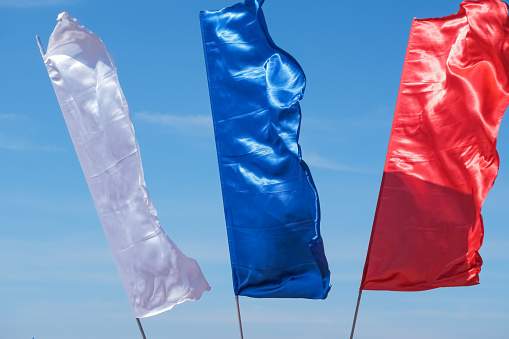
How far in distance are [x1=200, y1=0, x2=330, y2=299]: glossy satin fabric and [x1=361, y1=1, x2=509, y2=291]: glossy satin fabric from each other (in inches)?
53.6

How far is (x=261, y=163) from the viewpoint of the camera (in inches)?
624

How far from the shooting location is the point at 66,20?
15.2m

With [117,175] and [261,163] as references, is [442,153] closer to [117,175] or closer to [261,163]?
[261,163]

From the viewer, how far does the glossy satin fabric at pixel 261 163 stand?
51.2ft

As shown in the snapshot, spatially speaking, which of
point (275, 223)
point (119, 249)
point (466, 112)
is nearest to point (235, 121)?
point (275, 223)

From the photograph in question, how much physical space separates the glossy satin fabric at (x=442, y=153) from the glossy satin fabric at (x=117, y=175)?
11.8ft

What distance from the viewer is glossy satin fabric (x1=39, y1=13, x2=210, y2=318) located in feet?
48.4

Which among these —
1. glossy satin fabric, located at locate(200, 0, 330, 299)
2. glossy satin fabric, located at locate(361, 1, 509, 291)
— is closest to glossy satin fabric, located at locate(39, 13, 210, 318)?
glossy satin fabric, located at locate(200, 0, 330, 299)

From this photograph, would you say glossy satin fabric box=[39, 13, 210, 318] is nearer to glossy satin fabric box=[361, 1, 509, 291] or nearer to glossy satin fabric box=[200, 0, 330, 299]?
glossy satin fabric box=[200, 0, 330, 299]

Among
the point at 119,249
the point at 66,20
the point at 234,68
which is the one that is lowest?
the point at 119,249

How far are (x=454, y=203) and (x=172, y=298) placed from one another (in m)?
5.47

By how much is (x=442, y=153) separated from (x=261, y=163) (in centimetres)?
342

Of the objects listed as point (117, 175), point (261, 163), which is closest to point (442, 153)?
point (261, 163)

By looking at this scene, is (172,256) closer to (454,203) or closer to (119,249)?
(119,249)
